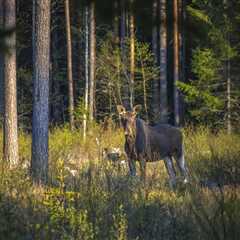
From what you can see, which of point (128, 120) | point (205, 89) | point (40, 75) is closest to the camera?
point (40, 75)

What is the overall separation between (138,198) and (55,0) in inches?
1045

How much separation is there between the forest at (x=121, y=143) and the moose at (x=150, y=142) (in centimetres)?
4

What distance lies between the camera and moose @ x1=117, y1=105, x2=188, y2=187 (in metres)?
14.4

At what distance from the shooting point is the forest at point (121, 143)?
2.76 meters

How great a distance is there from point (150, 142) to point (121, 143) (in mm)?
5874

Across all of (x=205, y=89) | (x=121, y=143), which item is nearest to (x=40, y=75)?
(x=121, y=143)

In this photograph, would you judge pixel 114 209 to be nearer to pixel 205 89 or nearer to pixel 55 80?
pixel 205 89

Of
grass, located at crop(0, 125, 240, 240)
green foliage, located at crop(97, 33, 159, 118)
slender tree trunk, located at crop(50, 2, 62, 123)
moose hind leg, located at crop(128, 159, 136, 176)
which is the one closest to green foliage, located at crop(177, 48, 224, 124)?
green foliage, located at crop(97, 33, 159, 118)

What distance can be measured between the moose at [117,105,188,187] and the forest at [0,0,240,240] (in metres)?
0.04

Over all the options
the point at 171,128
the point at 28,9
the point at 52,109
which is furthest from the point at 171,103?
the point at 171,128

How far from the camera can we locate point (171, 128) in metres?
16.2

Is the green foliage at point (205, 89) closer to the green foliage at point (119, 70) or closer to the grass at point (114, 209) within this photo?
the green foliage at point (119, 70)

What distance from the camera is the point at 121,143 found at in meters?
21.1

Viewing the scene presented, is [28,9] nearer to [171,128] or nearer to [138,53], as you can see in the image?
[138,53]
